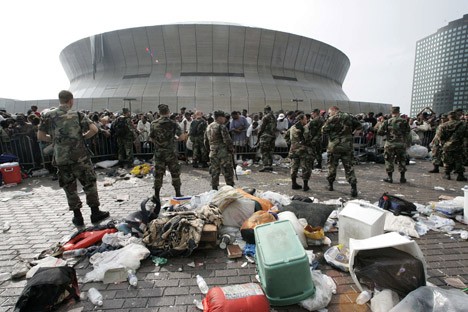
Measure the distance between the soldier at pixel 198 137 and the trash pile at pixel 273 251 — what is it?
466 cm

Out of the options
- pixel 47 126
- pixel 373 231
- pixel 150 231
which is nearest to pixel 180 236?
pixel 150 231

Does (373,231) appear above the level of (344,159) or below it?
below

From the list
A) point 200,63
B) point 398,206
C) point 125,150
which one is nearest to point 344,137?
point 398,206

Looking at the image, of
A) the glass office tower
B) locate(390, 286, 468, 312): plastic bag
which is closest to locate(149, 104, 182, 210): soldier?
locate(390, 286, 468, 312): plastic bag

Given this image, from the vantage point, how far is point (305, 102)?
2244cm

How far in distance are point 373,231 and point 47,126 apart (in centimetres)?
545

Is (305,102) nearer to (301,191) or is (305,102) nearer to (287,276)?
(301,191)

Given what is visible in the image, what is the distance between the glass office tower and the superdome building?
4174 centimetres

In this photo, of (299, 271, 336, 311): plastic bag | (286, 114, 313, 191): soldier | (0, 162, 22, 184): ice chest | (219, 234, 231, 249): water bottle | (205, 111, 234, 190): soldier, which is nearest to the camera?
(299, 271, 336, 311): plastic bag

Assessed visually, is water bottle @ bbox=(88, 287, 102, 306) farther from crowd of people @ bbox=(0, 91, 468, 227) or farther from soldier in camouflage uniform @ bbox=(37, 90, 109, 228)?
soldier in camouflage uniform @ bbox=(37, 90, 109, 228)

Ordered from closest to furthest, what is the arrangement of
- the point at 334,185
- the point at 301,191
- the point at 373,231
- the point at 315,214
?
the point at 373,231 → the point at 315,214 → the point at 301,191 → the point at 334,185

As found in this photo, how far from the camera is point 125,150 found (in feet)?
31.6

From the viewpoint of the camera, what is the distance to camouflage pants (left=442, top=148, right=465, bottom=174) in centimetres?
723

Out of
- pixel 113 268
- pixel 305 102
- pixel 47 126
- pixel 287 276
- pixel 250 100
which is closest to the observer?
pixel 287 276
